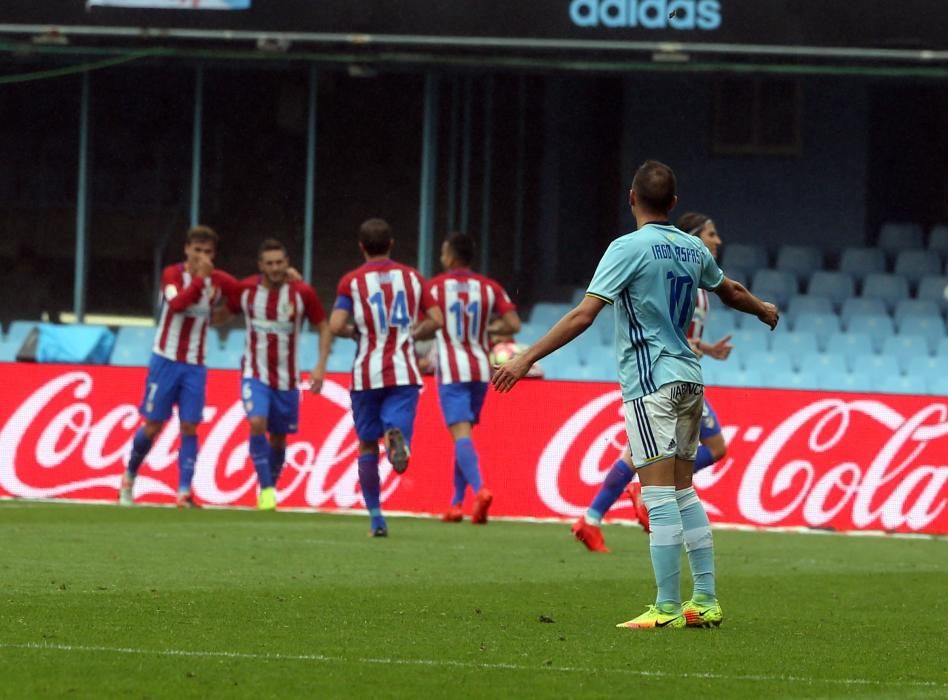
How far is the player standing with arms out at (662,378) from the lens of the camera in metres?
7.66

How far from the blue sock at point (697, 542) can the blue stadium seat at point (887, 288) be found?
1337cm

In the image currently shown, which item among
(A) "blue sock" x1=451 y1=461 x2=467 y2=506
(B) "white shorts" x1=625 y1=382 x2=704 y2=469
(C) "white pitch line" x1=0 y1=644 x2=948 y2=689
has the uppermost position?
(B) "white shorts" x1=625 y1=382 x2=704 y2=469

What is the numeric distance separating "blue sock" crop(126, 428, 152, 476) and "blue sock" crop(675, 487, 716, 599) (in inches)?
323

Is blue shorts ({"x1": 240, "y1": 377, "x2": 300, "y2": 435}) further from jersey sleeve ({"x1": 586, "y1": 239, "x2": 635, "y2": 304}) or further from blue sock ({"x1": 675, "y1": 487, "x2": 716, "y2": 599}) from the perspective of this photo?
jersey sleeve ({"x1": 586, "y1": 239, "x2": 635, "y2": 304})

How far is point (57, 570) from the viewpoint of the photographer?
31.4 feet

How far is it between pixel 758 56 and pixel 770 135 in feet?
15.3

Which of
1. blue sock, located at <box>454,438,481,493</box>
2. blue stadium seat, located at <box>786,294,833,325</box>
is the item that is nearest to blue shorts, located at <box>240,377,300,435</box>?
blue sock, located at <box>454,438,481,493</box>

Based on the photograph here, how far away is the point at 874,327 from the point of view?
19844 millimetres

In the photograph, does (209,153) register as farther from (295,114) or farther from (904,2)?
(904,2)

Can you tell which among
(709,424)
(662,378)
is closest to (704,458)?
(709,424)

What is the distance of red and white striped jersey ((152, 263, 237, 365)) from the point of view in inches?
605

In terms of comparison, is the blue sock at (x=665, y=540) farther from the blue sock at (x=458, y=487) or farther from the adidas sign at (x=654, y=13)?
the adidas sign at (x=654, y=13)


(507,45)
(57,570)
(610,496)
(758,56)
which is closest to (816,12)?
(758,56)

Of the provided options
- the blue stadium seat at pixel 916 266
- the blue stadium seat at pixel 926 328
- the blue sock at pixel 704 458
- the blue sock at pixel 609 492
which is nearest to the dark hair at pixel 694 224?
the blue sock at pixel 609 492
